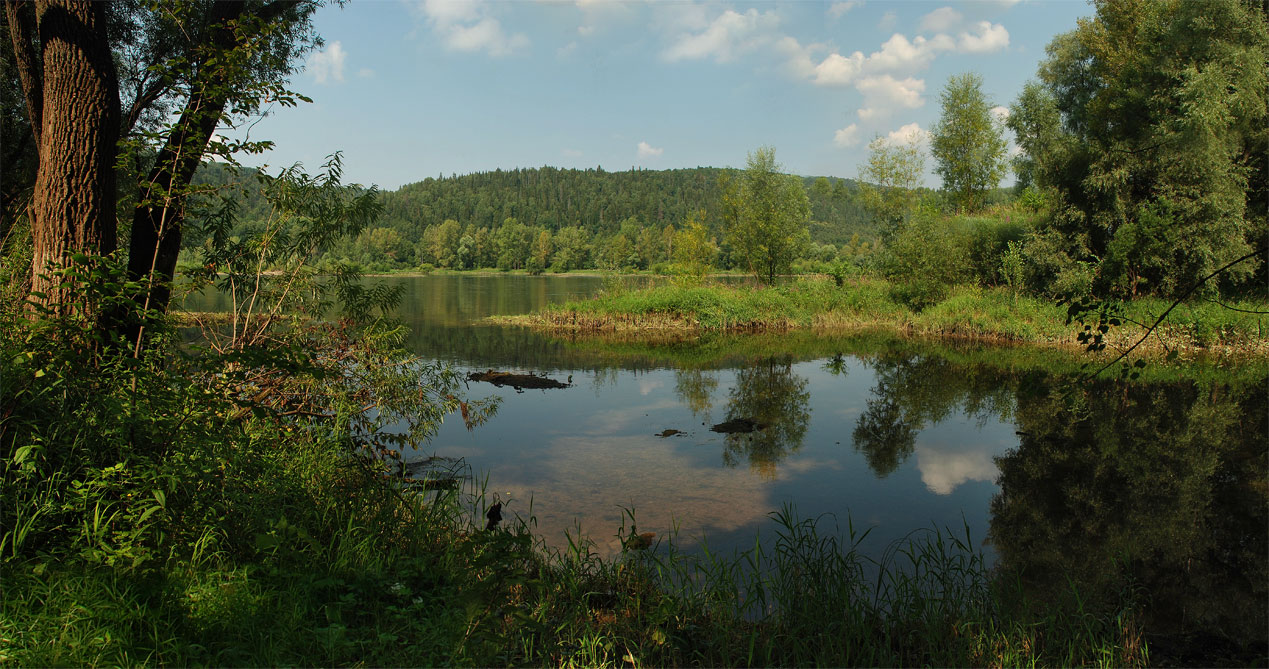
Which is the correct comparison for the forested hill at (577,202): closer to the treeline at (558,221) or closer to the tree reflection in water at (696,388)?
the treeline at (558,221)

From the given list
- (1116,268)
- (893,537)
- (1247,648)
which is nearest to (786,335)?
(1116,268)

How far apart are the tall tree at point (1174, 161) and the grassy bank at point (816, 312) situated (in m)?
1.80

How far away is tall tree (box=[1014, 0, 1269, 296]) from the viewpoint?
18766 millimetres

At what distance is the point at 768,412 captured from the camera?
12898mm

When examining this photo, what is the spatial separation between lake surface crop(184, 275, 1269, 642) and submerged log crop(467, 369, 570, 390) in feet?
1.75

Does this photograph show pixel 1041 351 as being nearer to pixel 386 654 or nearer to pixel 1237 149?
pixel 1237 149

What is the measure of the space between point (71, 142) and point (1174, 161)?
25.1 metres

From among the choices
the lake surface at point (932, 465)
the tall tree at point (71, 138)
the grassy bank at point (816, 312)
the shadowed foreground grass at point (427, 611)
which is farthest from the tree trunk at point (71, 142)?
the grassy bank at point (816, 312)

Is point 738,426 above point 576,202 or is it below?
below

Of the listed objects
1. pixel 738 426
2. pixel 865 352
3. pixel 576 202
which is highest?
pixel 576 202

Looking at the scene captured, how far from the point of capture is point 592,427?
11.8 metres

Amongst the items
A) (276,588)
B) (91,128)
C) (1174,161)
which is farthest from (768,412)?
(1174,161)

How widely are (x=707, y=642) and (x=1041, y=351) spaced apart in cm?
1880

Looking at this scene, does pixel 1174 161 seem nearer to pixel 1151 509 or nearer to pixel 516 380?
pixel 1151 509
